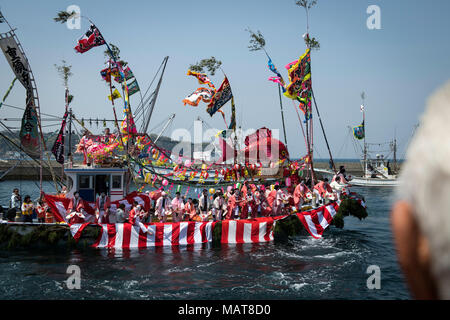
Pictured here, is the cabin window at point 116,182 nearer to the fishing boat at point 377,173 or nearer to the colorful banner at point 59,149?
the colorful banner at point 59,149

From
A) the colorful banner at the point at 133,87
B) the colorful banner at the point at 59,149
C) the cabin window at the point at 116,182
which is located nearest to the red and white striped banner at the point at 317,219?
the cabin window at the point at 116,182

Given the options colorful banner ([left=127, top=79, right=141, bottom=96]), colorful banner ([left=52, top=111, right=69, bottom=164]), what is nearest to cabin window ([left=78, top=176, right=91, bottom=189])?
colorful banner ([left=52, top=111, right=69, bottom=164])

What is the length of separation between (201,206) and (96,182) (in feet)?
17.1

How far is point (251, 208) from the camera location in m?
17.8

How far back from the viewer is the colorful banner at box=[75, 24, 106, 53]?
15.8 m

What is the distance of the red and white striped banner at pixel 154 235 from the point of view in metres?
15.8

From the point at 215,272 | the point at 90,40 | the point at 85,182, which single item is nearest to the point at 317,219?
the point at 215,272

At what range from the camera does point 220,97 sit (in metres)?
19.7

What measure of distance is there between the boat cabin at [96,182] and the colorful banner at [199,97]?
4969 mm

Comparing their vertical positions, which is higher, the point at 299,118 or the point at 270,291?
the point at 299,118
